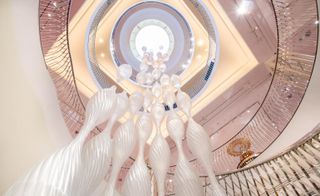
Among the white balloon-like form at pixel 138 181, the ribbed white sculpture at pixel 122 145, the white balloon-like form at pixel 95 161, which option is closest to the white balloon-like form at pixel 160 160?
the white balloon-like form at pixel 138 181

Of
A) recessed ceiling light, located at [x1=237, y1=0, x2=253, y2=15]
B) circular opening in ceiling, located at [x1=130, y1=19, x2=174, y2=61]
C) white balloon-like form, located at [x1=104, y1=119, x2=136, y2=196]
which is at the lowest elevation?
white balloon-like form, located at [x1=104, y1=119, x2=136, y2=196]

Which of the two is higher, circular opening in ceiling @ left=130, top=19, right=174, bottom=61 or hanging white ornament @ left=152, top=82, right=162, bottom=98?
circular opening in ceiling @ left=130, top=19, right=174, bottom=61

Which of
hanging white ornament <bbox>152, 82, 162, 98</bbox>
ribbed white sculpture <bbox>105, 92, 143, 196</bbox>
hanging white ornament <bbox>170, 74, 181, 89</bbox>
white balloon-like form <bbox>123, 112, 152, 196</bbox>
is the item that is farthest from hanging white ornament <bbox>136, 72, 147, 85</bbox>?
white balloon-like form <bbox>123, 112, 152, 196</bbox>

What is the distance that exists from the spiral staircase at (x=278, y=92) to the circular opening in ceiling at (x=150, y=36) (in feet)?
9.70

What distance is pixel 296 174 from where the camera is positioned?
9.27ft

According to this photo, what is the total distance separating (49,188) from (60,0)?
2.92 m

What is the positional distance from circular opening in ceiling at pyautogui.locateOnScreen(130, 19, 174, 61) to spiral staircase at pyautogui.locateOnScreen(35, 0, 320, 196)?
296 centimetres

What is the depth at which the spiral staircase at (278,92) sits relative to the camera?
2865 millimetres

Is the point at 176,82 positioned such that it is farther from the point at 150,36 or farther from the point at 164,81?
the point at 150,36

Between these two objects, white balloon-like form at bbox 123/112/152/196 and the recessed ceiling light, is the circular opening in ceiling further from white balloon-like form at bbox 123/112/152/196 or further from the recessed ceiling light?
white balloon-like form at bbox 123/112/152/196

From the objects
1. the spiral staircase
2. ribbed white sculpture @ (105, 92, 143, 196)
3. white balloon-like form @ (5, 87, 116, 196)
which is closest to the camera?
white balloon-like form @ (5, 87, 116, 196)

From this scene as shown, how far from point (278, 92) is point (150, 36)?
4.00 metres

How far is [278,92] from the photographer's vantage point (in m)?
5.23

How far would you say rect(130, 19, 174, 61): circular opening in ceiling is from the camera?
26.1ft
